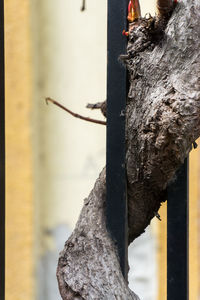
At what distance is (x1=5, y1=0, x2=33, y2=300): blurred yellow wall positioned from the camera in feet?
6.47

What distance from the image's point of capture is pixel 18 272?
6.69ft

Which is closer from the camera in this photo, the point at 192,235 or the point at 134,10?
the point at 134,10

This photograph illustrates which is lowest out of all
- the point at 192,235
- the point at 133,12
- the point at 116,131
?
the point at 192,235

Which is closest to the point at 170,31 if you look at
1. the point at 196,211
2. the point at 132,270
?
the point at 196,211

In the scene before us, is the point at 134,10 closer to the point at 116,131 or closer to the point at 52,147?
the point at 116,131

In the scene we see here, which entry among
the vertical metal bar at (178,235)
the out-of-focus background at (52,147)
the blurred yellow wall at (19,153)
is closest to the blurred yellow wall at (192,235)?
the out-of-focus background at (52,147)

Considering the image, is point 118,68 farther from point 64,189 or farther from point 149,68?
point 64,189

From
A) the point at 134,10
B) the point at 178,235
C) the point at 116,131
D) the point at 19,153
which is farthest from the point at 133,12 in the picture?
the point at 19,153

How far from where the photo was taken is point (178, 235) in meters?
0.81

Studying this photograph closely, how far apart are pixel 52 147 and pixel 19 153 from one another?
6.1 inches

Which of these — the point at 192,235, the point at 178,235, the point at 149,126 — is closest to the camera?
the point at 149,126

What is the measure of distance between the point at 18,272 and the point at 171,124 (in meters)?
1.55

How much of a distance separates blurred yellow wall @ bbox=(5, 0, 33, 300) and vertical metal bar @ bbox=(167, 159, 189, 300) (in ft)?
4.12

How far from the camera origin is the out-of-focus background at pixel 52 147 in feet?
6.52
